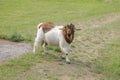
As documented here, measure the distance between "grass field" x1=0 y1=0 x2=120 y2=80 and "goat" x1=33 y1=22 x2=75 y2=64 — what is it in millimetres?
409

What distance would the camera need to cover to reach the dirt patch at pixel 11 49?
32.3ft

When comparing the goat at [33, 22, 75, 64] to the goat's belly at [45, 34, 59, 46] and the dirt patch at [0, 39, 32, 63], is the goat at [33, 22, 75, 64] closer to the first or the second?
the goat's belly at [45, 34, 59, 46]

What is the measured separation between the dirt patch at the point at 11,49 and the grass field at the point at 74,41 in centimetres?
39

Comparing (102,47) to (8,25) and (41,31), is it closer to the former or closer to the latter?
(41,31)

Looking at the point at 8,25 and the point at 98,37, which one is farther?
the point at 8,25

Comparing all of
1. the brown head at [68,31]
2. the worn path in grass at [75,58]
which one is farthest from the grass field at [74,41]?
the brown head at [68,31]

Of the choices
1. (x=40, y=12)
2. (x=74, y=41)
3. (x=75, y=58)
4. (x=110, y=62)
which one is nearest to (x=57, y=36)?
(x=75, y=58)

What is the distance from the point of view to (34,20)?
18766 mm

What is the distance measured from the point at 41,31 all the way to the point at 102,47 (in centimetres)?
334

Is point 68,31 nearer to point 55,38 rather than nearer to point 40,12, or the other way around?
point 55,38

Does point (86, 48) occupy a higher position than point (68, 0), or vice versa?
point (68, 0)

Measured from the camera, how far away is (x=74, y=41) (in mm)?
12992

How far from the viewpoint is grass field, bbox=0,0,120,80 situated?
28.8ft

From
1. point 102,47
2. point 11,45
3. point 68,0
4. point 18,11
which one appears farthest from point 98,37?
point 68,0
